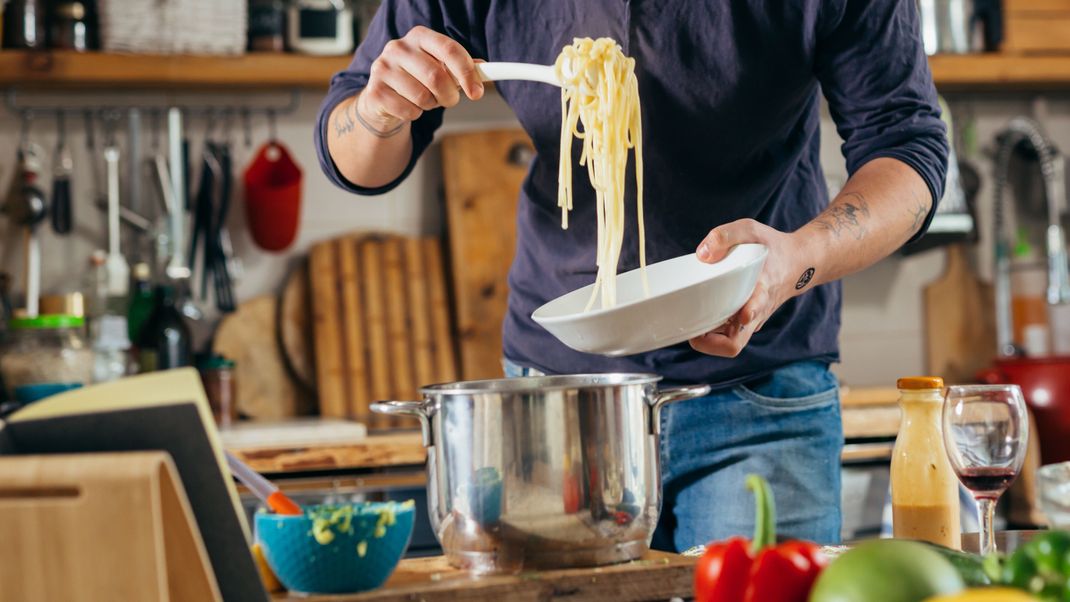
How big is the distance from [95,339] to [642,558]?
173cm

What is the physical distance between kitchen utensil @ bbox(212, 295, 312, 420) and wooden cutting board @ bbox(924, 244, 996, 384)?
1557mm

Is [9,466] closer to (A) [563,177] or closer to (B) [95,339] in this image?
(A) [563,177]

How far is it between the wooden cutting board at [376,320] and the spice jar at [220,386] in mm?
221

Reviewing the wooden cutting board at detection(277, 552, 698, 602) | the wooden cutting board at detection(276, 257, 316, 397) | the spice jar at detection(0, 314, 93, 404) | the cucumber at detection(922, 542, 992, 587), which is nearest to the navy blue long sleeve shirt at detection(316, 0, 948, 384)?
the wooden cutting board at detection(277, 552, 698, 602)

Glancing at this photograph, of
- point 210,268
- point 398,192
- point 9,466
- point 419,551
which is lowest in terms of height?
point 419,551

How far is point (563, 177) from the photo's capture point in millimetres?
1277

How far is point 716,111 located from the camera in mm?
1360

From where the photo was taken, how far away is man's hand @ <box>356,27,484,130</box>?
110 centimetres

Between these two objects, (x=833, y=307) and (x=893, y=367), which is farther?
(x=893, y=367)

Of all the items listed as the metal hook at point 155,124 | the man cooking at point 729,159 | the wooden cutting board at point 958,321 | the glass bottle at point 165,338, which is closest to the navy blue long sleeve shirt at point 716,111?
the man cooking at point 729,159

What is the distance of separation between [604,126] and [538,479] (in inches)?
17.6

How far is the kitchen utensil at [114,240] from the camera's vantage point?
2.51 metres

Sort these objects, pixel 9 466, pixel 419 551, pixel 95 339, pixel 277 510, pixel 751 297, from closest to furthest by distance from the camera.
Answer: pixel 9 466 → pixel 277 510 → pixel 751 297 → pixel 419 551 → pixel 95 339

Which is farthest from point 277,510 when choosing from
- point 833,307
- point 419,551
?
point 419,551
